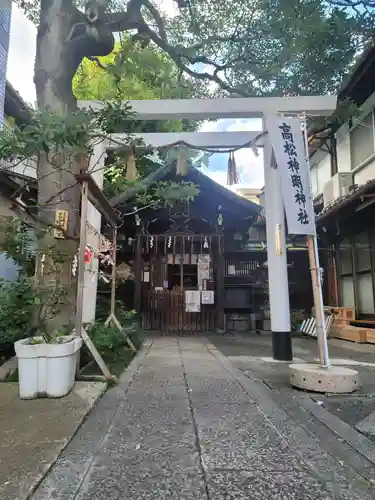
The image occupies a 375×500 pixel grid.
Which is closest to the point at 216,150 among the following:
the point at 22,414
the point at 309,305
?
the point at 22,414

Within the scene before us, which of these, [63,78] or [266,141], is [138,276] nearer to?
[266,141]

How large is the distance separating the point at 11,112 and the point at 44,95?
18.9 feet

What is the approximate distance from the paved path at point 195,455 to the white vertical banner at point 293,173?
236 centimetres

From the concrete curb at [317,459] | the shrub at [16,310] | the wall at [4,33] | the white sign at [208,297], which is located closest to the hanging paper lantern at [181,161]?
the wall at [4,33]

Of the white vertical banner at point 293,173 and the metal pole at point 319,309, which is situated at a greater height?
the white vertical banner at point 293,173

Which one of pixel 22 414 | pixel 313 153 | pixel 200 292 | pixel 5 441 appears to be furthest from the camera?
pixel 313 153

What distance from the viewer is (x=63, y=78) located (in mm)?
5398

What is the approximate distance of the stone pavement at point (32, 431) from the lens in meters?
2.04

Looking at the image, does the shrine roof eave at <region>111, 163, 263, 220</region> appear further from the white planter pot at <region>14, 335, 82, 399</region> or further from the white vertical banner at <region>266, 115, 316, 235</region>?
the white planter pot at <region>14, 335, 82, 399</region>

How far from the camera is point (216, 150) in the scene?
7699mm

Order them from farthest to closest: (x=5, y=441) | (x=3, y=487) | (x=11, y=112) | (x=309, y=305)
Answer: (x=309, y=305)
(x=11, y=112)
(x=5, y=441)
(x=3, y=487)

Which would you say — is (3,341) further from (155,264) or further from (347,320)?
(347,320)

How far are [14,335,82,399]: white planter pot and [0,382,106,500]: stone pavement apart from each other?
9 cm

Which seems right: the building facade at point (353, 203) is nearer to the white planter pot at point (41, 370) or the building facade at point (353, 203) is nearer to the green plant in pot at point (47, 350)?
the green plant in pot at point (47, 350)
